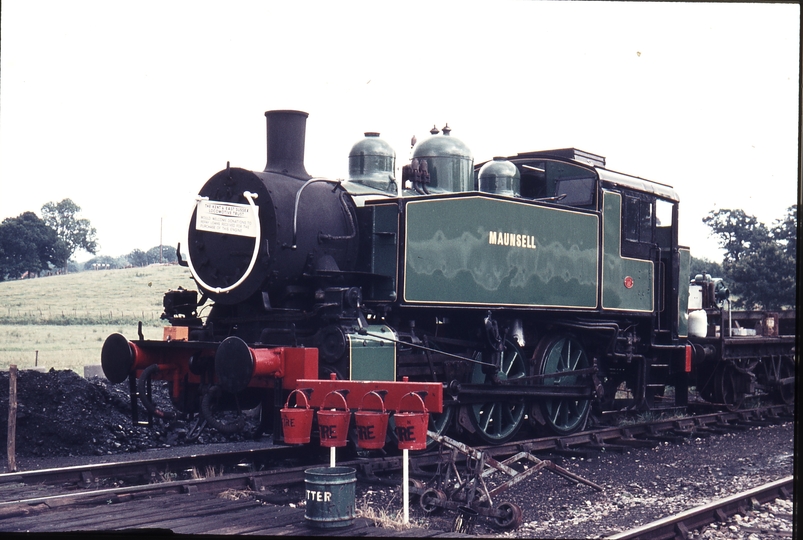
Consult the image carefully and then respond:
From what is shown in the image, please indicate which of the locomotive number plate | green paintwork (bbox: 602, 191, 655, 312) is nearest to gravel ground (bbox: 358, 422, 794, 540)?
green paintwork (bbox: 602, 191, 655, 312)

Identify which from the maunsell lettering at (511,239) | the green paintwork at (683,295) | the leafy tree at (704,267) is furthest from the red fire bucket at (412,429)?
the leafy tree at (704,267)

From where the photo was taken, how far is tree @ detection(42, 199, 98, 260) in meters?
27.9

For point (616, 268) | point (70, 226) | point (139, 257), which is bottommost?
point (616, 268)

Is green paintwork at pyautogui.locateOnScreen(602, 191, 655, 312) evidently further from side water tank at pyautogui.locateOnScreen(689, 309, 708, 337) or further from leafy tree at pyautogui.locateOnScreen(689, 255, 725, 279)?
leafy tree at pyautogui.locateOnScreen(689, 255, 725, 279)

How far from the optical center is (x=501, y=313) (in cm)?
879

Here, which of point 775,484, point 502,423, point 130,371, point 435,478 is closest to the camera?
point 435,478

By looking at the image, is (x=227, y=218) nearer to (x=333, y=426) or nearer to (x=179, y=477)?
(x=179, y=477)

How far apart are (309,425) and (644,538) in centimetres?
224

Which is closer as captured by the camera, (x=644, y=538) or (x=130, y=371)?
(x=644, y=538)

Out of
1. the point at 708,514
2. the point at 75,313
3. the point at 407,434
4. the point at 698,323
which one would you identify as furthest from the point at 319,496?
the point at 75,313

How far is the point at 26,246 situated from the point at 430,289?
2022cm

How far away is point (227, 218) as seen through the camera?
7246mm

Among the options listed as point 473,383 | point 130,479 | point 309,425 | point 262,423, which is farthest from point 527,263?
point 130,479

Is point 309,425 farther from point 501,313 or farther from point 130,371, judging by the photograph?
point 501,313
